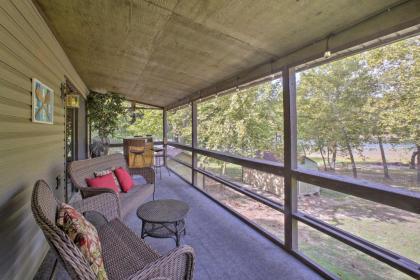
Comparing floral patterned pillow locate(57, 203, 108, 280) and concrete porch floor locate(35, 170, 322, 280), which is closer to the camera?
floral patterned pillow locate(57, 203, 108, 280)

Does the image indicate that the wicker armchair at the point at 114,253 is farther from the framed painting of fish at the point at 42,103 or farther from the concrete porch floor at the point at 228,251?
the framed painting of fish at the point at 42,103

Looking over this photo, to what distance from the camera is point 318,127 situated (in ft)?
7.26

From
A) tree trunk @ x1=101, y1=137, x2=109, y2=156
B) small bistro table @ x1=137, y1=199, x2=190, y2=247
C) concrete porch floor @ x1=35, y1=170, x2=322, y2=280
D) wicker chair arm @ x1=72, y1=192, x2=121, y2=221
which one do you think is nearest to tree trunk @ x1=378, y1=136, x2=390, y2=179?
concrete porch floor @ x1=35, y1=170, x2=322, y2=280

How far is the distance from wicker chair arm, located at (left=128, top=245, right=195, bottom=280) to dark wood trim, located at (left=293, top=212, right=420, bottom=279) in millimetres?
1386

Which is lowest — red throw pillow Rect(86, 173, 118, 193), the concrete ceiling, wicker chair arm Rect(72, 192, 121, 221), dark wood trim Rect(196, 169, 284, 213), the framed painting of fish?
dark wood trim Rect(196, 169, 284, 213)

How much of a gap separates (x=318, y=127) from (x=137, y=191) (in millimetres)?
2469

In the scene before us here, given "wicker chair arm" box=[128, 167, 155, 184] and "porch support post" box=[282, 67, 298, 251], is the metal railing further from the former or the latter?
"wicker chair arm" box=[128, 167, 155, 184]

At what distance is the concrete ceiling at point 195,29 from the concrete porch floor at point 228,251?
2.18 m

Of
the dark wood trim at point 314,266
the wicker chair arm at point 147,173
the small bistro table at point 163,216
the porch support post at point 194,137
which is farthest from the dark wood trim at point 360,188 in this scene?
the porch support post at point 194,137

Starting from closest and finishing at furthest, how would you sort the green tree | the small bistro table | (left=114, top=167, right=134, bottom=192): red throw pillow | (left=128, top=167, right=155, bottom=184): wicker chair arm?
the small bistro table → (left=114, top=167, right=134, bottom=192): red throw pillow → (left=128, top=167, right=155, bottom=184): wicker chair arm → the green tree

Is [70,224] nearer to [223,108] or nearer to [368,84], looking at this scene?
[368,84]

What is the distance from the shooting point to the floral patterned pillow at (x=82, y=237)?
1.20 metres

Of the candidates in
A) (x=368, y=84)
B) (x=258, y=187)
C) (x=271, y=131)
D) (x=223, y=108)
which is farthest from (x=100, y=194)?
(x=223, y=108)

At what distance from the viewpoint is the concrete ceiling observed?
1.69 metres
